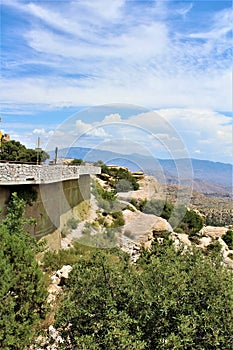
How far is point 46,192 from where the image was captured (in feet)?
45.3

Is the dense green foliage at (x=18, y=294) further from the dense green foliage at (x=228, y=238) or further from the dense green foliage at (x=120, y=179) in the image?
the dense green foliage at (x=120, y=179)

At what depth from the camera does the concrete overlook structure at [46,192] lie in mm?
10789

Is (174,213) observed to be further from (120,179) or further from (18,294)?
(18,294)

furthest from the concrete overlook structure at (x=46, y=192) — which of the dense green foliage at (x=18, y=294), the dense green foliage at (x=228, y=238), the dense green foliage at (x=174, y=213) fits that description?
the dense green foliage at (x=228, y=238)

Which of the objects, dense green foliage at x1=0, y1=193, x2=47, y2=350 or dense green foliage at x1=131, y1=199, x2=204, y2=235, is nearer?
dense green foliage at x1=0, y1=193, x2=47, y2=350

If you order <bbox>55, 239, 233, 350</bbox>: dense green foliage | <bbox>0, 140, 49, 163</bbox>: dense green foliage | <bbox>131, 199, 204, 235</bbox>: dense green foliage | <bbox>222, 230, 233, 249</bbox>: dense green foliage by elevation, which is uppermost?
<bbox>0, 140, 49, 163</bbox>: dense green foliage

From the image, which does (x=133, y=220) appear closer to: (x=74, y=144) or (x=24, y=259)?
(x=74, y=144)

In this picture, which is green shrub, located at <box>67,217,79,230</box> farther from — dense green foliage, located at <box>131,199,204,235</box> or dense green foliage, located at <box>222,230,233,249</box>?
dense green foliage, located at <box>222,230,233,249</box>

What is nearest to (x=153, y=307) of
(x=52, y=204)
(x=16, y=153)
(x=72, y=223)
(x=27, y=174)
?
(x=27, y=174)

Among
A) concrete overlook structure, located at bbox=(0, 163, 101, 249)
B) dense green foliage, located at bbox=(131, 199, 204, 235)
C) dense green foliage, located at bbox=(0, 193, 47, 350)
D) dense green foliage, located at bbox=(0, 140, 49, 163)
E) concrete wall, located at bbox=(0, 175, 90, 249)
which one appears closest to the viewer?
dense green foliage, located at bbox=(0, 193, 47, 350)

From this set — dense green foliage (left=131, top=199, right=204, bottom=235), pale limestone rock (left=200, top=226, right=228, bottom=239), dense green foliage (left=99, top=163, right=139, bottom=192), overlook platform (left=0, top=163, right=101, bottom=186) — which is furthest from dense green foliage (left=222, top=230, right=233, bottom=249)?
overlook platform (left=0, top=163, right=101, bottom=186)

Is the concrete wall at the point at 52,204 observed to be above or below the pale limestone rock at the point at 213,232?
above

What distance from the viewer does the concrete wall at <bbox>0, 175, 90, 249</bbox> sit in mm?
12452

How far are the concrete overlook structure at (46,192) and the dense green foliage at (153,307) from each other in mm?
4875
